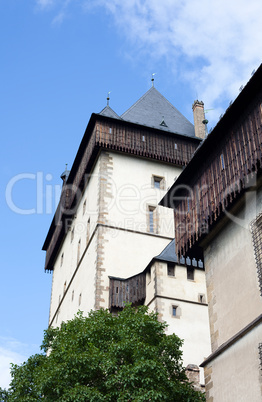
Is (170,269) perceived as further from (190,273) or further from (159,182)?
(159,182)

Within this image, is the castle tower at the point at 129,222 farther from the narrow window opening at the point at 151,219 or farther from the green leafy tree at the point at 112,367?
the green leafy tree at the point at 112,367

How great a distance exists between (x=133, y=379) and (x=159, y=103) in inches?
904

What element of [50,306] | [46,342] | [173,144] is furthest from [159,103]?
[46,342]

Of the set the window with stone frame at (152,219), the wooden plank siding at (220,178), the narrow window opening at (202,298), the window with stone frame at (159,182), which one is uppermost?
the window with stone frame at (159,182)

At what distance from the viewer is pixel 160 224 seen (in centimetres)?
2817

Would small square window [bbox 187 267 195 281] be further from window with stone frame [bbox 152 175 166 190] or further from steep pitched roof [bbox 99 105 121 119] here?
steep pitched roof [bbox 99 105 121 119]

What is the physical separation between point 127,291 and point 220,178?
11.7 metres

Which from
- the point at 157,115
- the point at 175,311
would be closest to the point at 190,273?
the point at 175,311

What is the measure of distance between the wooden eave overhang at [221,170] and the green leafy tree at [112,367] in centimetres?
259

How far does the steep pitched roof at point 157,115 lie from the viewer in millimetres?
31469

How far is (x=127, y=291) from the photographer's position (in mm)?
24688

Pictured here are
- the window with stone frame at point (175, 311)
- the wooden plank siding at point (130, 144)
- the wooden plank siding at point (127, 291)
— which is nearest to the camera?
the window with stone frame at point (175, 311)

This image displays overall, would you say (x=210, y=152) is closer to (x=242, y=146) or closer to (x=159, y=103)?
(x=242, y=146)

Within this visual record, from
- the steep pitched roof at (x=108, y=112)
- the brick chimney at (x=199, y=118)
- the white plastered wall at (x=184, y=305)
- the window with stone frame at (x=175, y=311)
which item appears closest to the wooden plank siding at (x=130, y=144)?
the steep pitched roof at (x=108, y=112)
